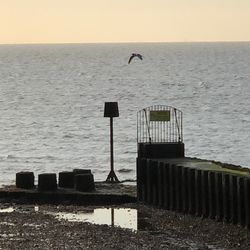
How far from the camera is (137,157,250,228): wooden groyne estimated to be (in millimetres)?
29422

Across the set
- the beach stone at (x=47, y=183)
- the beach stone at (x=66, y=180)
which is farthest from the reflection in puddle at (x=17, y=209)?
the beach stone at (x=66, y=180)

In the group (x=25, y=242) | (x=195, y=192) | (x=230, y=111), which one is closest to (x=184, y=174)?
(x=195, y=192)

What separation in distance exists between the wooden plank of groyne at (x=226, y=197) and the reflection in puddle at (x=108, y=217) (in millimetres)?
2400

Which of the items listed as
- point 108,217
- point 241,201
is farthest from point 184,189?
point 241,201

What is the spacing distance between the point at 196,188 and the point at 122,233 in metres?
3.53

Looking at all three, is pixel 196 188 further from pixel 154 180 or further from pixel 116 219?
pixel 154 180

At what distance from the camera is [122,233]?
1129 inches

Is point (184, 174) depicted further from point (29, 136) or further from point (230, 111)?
point (230, 111)

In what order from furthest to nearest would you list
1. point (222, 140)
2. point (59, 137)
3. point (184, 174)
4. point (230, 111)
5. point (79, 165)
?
1. point (230, 111)
2. point (59, 137)
3. point (222, 140)
4. point (79, 165)
5. point (184, 174)

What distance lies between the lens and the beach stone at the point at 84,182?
3481cm

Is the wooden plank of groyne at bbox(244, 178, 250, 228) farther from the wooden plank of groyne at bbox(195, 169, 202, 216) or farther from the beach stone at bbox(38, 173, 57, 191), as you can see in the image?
the beach stone at bbox(38, 173, 57, 191)

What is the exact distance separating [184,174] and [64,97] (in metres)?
96.6

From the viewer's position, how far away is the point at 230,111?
3824 inches

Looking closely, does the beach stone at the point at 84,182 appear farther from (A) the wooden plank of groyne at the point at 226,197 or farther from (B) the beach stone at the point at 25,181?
(A) the wooden plank of groyne at the point at 226,197
